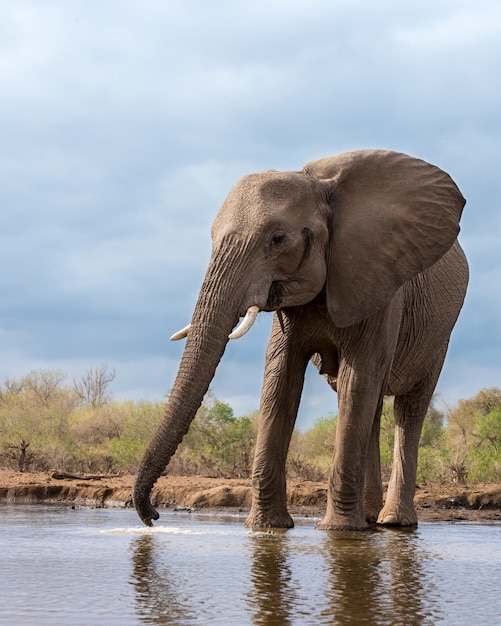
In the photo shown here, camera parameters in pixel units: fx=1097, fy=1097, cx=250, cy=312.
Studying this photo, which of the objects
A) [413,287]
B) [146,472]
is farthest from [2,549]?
[413,287]

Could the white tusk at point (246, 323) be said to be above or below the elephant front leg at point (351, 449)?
above

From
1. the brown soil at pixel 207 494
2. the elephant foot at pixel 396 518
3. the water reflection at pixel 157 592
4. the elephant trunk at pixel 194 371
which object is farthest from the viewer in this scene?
the brown soil at pixel 207 494

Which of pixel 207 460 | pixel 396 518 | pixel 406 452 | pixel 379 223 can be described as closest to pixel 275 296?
pixel 379 223

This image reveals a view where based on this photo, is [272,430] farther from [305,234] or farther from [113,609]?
[113,609]

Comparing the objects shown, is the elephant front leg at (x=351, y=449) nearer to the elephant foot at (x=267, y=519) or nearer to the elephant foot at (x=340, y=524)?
the elephant foot at (x=340, y=524)

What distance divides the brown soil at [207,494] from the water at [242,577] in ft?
14.4

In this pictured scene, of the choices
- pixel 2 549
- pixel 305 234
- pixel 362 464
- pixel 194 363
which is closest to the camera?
pixel 2 549

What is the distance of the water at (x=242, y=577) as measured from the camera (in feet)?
14.8

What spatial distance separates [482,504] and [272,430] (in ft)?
18.7

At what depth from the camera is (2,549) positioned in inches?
277

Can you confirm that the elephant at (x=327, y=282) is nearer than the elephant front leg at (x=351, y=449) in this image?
Yes

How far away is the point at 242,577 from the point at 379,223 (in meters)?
4.01

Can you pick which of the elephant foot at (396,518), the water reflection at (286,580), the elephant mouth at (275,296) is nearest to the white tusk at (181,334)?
the elephant mouth at (275,296)

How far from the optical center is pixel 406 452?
1132 cm
